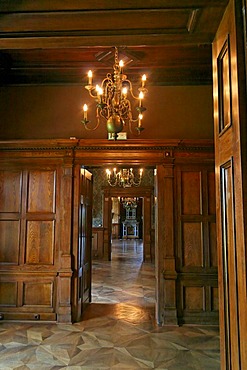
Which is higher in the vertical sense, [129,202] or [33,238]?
[129,202]

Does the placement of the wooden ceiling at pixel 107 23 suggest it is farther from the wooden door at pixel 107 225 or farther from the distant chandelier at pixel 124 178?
the wooden door at pixel 107 225

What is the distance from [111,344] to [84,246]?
1.79 meters

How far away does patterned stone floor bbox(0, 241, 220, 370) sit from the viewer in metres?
3.22

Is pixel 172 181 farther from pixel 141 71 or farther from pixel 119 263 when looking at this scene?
pixel 119 263

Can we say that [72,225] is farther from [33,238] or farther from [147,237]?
[147,237]

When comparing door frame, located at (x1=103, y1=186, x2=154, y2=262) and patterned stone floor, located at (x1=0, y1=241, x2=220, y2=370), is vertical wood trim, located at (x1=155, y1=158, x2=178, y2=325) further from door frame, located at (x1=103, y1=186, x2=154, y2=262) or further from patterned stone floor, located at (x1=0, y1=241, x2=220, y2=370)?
door frame, located at (x1=103, y1=186, x2=154, y2=262)

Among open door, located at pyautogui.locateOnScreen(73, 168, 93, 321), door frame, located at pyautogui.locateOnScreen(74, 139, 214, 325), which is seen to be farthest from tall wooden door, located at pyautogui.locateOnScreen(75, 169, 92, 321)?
door frame, located at pyautogui.locateOnScreen(74, 139, 214, 325)

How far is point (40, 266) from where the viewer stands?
455 cm

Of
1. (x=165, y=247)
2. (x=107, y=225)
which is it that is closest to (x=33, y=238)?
(x=165, y=247)

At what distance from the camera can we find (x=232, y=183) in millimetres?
1241

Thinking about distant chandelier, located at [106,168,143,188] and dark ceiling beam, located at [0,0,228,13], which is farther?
distant chandelier, located at [106,168,143,188]

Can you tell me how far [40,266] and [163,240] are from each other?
191 centimetres

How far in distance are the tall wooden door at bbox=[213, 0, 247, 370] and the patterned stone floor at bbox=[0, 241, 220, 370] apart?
91.5 inches

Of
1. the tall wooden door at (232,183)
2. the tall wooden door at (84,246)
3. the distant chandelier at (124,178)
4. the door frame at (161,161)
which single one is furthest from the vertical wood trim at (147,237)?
the tall wooden door at (232,183)
